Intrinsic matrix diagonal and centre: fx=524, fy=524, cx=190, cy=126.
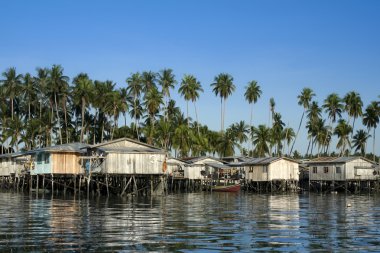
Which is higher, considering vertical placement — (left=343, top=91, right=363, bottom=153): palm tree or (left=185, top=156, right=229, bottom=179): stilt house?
(left=343, top=91, right=363, bottom=153): palm tree

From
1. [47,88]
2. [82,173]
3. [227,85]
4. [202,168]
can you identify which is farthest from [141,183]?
[227,85]

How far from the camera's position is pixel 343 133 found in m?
100

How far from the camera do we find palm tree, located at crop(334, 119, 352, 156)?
100 meters

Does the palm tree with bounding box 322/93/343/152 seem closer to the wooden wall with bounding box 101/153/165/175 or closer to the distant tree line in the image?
the distant tree line

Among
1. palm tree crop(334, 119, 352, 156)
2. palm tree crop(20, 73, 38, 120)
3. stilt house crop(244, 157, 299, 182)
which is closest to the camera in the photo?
stilt house crop(244, 157, 299, 182)

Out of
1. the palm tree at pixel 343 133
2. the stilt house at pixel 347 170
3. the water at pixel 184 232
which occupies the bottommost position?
the water at pixel 184 232

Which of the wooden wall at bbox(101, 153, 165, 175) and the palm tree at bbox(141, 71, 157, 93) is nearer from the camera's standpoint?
the wooden wall at bbox(101, 153, 165, 175)

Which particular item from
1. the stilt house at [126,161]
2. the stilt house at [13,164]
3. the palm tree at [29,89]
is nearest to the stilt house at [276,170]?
the stilt house at [126,161]

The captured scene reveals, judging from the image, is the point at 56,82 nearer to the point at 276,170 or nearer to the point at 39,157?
the point at 39,157

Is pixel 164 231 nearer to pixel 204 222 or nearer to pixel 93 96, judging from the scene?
pixel 204 222

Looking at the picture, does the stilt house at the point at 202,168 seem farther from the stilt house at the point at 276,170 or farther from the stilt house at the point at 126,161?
the stilt house at the point at 126,161

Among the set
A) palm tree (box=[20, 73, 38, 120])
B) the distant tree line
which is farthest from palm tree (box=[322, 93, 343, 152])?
palm tree (box=[20, 73, 38, 120])

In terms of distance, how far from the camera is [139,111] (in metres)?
94.2

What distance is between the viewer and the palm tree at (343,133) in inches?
3942
